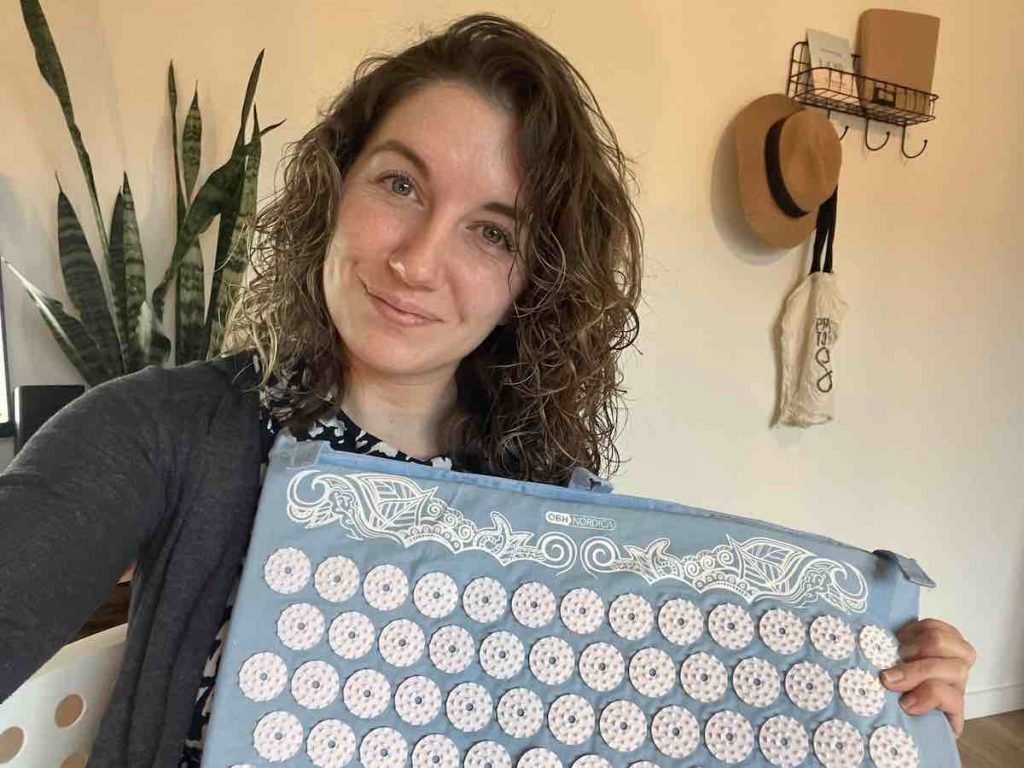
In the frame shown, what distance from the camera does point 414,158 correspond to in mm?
799

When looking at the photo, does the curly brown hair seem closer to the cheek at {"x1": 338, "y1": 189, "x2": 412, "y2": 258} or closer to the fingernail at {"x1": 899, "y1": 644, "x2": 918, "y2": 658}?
the cheek at {"x1": 338, "y1": 189, "x2": 412, "y2": 258}

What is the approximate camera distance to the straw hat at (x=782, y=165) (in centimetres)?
198

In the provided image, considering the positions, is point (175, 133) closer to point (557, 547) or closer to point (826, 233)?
point (557, 547)

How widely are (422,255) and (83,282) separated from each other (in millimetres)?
987

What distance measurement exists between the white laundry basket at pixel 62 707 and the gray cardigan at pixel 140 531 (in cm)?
9

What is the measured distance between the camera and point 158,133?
1572 mm

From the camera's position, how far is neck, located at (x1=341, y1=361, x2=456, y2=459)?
0.91 metres

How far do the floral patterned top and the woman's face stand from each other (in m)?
0.09

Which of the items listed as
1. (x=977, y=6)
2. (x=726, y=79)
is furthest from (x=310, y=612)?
(x=977, y=6)

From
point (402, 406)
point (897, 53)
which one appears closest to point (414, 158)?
point (402, 406)

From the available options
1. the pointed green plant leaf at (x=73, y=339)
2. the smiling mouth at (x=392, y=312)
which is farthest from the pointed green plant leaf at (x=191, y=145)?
the smiling mouth at (x=392, y=312)

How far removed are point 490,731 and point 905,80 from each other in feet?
7.64

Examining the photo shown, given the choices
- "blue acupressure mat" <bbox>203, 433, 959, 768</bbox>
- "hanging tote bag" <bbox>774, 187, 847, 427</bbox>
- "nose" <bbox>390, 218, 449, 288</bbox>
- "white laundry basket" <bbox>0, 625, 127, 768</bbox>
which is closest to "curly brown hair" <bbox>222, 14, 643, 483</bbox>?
"nose" <bbox>390, 218, 449, 288</bbox>

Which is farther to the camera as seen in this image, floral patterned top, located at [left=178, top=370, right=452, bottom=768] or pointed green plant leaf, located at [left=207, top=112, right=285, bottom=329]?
pointed green plant leaf, located at [left=207, top=112, right=285, bottom=329]
